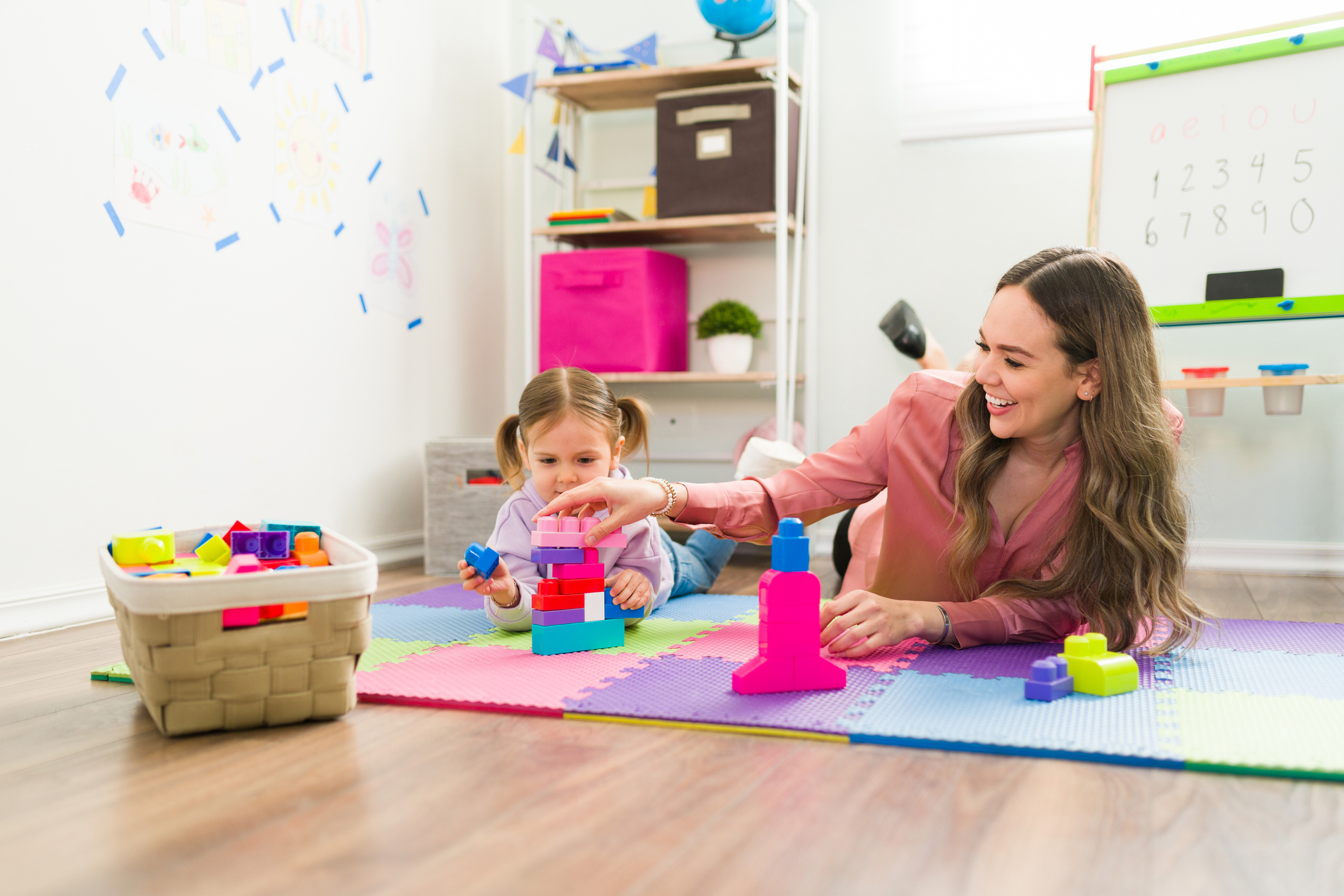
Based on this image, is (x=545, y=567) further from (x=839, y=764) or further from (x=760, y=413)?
(x=760, y=413)

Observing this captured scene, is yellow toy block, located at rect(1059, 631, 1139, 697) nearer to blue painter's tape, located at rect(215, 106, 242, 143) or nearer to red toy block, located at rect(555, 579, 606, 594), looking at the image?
red toy block, located at rect(555, 579, 606, 594)

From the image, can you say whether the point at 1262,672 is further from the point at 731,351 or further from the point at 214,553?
the point at 731,351

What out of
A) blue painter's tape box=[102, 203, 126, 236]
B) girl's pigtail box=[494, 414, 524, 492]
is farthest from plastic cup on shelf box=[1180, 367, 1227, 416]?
blue painter's tape box=[102, 203, 126, 236]

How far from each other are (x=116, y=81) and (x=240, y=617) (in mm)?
1357

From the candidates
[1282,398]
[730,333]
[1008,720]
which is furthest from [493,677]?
[1282,398]

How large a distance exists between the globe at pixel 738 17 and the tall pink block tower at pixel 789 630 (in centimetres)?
204

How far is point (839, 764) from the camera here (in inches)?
39.0

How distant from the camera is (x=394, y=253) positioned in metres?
2.80

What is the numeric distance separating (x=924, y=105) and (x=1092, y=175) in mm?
603

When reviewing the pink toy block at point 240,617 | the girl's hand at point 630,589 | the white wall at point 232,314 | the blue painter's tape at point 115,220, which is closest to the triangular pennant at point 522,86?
the white wall at point 232,314

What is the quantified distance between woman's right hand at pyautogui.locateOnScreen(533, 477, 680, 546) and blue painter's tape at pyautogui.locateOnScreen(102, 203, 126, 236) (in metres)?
1.11

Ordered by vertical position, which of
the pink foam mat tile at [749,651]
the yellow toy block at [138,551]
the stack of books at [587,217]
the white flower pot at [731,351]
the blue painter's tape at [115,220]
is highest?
the stack of books at [587,217]

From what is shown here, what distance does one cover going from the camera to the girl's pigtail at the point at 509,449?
1837mm

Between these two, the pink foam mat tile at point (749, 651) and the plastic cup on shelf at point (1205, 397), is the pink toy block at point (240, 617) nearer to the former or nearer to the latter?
the pink foam mat tile at point (749, 651)
